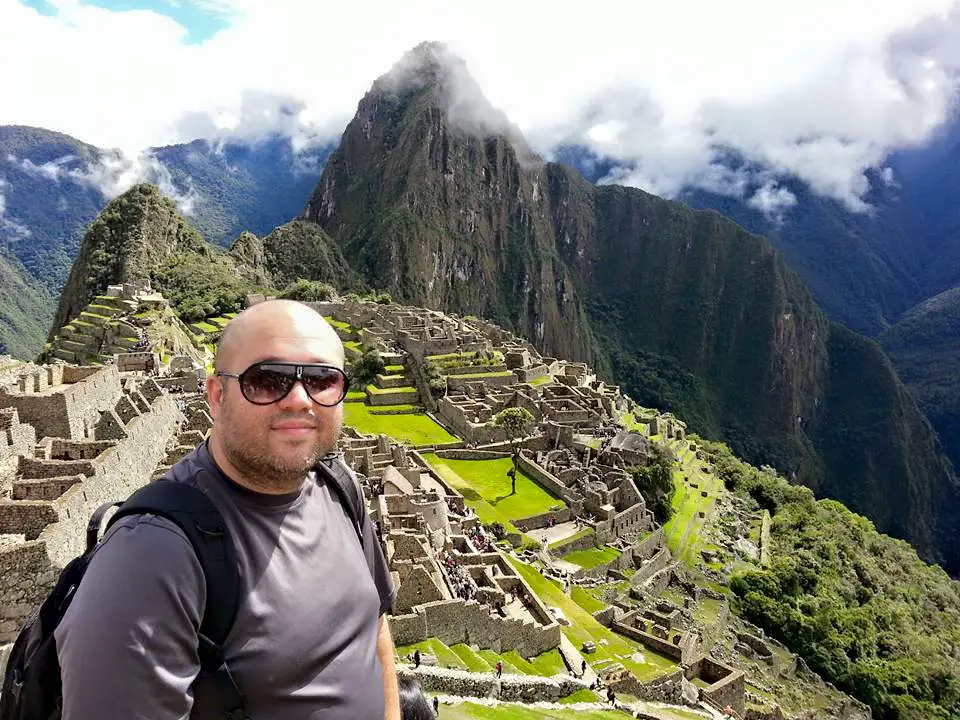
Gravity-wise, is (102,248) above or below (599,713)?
above

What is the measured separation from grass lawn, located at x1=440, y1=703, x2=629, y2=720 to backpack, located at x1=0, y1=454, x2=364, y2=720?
9.63 meters

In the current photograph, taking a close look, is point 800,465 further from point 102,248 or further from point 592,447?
point 102,248

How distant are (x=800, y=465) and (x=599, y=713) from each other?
152 m

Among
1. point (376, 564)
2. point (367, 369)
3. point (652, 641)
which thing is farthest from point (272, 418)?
point (367, 369)

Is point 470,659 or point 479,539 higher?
point 470,659

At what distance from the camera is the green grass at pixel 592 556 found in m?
31.7

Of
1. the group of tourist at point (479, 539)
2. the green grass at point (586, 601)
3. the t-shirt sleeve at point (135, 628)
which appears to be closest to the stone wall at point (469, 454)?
the green grass at point (586, 601)

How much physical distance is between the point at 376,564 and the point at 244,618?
1106 mm

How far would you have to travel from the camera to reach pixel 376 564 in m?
3.86

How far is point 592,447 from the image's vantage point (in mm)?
43938

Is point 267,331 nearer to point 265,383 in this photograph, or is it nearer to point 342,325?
point 265,383

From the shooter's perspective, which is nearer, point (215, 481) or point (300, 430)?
point (215, 481)

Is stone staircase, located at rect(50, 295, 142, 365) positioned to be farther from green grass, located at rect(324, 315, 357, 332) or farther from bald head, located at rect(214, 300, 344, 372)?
bald head, located at rect(214, 300, 344, 372)

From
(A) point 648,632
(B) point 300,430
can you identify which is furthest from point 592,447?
(B) point 300,430
